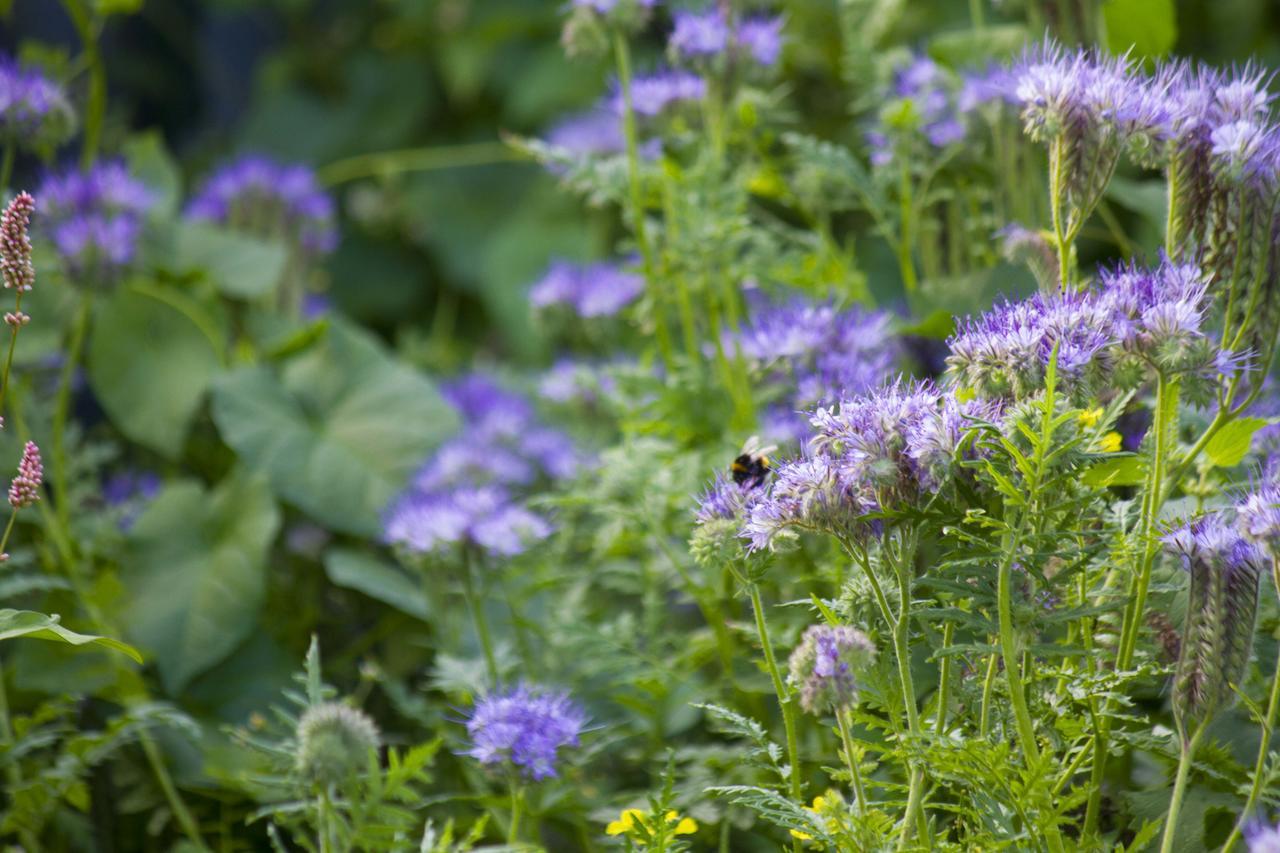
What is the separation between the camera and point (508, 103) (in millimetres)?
2998

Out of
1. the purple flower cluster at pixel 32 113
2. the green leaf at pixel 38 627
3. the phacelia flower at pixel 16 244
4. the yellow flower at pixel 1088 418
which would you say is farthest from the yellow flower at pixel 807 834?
the purple flower cluster at pixel 32 113

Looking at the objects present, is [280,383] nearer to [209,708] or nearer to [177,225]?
[177,225]

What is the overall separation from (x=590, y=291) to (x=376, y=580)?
0.42 metres

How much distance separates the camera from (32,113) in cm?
133

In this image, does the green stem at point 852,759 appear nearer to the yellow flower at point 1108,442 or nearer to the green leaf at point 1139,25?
the yellow flower at point 1108,442

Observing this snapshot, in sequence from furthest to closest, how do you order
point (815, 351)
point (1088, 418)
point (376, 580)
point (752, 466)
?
point (376, 580), point (815, 351), point (752, 466), point (1088, 418)

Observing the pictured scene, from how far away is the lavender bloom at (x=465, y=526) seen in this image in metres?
1.19

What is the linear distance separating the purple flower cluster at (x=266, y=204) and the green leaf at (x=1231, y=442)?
1363 millimetres

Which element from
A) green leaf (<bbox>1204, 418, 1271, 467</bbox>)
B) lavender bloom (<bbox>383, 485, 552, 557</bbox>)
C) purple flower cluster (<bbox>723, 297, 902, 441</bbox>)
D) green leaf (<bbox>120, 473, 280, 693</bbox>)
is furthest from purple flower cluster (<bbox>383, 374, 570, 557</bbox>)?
green leaf (<bbox>1204, 418, 1271, 467</bbox>)

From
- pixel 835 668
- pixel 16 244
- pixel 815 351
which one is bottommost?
pixel 835 668

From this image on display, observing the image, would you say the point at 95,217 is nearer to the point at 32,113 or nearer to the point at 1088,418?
the point at 32,113

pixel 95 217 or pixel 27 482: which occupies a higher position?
pixel 95 217

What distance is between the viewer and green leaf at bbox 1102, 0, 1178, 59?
3.81 ft

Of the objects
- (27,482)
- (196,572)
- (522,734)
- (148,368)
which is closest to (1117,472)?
(522,734)
